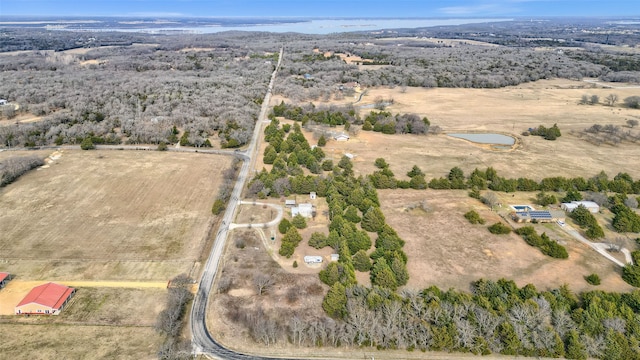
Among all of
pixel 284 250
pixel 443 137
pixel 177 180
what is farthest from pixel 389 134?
pixel 284 250

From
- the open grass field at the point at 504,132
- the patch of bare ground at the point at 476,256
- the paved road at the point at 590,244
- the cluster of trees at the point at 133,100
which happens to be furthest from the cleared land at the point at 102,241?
the paved road at the point at 590,244

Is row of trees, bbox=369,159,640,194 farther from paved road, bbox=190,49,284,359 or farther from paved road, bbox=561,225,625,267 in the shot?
paved road, bbox=190,49,284,359

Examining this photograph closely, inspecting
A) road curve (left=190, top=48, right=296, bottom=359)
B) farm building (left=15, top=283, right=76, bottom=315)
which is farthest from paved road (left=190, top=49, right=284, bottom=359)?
farm building (left=15, top=283, right=76, bottom=315)

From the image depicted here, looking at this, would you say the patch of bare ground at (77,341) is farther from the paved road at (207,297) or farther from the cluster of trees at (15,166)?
the cluster of trees at (15,166)

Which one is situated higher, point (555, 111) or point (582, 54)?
point (582, 54)

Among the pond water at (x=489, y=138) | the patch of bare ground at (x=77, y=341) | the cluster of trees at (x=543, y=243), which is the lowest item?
the patch of bare ground at (x=77, y=341)

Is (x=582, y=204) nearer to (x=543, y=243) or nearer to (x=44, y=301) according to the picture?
(x=543, y=243)

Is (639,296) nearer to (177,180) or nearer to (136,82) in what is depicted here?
(177,180)
